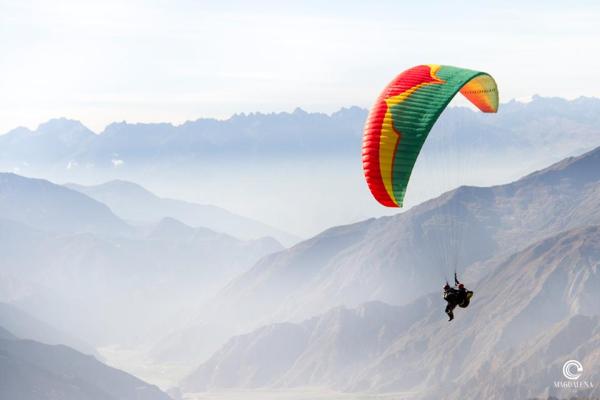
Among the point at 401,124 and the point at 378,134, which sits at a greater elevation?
the point at 401,124

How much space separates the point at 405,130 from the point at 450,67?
32.4 ft

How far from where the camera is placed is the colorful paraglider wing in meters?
77.6

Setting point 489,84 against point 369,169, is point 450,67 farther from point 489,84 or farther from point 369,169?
point 369,169

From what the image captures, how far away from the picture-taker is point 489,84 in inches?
3425

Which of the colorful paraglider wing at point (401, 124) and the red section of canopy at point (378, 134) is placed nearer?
the colorful paraglider wing at point (401, 124)

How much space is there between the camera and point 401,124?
78250 millimetres

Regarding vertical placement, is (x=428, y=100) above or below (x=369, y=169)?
above

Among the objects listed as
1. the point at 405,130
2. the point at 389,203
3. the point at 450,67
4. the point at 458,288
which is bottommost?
the point at 458,288

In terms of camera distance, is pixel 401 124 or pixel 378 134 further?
pixel 378 134

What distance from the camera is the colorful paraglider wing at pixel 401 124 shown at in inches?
3056

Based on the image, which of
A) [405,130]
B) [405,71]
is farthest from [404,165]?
[405,71]

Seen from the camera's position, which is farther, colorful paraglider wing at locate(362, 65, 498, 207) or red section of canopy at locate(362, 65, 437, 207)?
red section of canopy at locate(362, 65, 437, 207)

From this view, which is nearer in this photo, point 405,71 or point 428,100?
point 428,100

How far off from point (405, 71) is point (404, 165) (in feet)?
38.0
